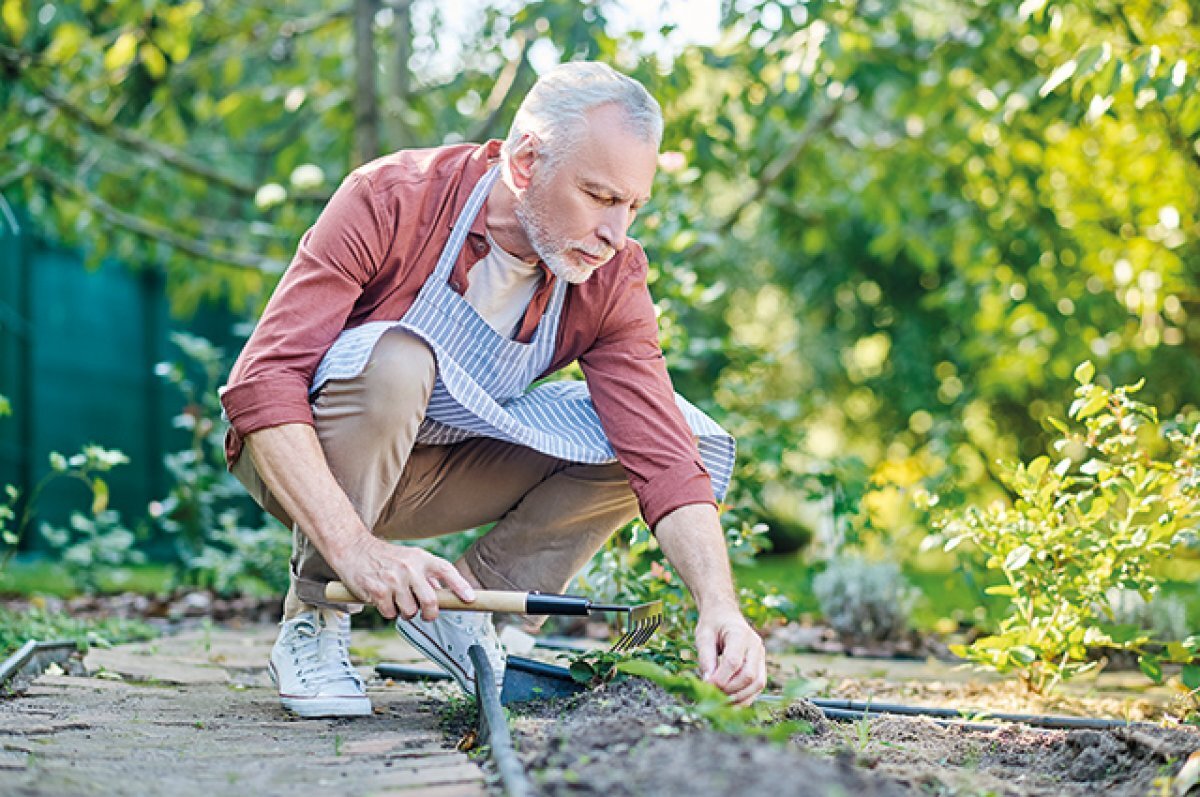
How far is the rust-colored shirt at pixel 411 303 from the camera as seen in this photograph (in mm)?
2318

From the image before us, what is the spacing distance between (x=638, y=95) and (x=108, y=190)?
4964 millimetres

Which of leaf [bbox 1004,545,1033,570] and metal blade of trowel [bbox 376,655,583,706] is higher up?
leaf [bbox 1004,545,1033,570]

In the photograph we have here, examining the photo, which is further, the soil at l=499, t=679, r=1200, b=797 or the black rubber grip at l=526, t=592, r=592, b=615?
the black rubber grip at l=526, t=592, r=592, b=615

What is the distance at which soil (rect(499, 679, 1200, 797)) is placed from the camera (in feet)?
4.88

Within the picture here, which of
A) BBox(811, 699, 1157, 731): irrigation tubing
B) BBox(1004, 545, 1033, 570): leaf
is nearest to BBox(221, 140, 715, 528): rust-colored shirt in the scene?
BBox(811, 699, 1157, 731): irrigation tubing

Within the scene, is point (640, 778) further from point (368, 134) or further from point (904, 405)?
point (904, 405)

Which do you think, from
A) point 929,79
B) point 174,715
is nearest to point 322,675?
point 174,715

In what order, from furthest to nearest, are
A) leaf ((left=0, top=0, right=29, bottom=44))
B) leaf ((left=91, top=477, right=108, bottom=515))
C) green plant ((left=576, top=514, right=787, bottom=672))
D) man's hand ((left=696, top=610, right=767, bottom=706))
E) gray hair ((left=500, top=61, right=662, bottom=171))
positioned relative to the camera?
leaf ((left=0, top=0, right=29, bottom=44)) < leaf ((left=91, top=477, right=108, bottom=515)) < green plant ((left=576, top=514, right=787, bottom=672)) < gray hair ((left=500, top=61, right=662, bottom=171)) < man's hand ((left=696, top=610, right=767, bottom=706))

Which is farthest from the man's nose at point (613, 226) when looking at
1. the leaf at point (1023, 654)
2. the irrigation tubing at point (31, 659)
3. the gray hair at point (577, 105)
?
the irrigation tubing at point (31, 659)

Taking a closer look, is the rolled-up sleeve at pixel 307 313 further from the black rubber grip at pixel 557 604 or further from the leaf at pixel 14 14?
the leaf at pixel 14 14

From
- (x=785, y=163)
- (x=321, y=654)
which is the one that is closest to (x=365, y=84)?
A: (x=785, y=163)

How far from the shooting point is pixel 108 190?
21.9 ft

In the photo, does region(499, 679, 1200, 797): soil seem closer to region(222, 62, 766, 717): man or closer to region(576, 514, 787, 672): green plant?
region(222, 62, 766, 717): man

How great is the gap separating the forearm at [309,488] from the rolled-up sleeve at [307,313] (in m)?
0.03
